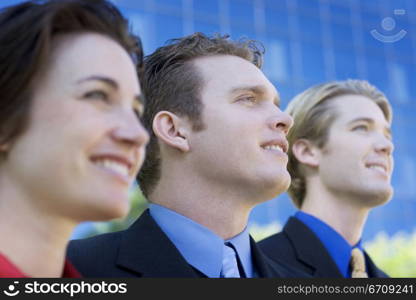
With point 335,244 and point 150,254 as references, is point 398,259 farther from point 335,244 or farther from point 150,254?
point 150,254

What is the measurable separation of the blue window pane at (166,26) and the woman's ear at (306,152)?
70.3 feet

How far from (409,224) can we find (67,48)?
29.5 metres

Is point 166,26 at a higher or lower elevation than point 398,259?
higher

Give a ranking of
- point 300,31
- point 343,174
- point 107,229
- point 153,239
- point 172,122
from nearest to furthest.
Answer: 1. point 153,239
2. point 172,122
3. point 343,174
4. point 107,229
5. point 300,31

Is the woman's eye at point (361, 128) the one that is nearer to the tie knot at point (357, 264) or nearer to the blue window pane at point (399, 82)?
the tie knot at point (357, 264)

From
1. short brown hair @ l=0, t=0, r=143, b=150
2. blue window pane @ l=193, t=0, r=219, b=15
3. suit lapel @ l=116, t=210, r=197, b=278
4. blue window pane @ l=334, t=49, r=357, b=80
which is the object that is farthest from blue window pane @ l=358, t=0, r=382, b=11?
short brown hair @ l=0, t=0, r=143, b=150

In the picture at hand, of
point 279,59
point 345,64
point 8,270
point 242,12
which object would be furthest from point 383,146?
point 345,64

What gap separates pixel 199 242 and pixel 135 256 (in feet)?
1.37

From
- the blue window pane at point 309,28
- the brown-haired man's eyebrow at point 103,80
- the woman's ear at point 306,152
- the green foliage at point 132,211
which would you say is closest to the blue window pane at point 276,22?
the blue window pane at point 309,28

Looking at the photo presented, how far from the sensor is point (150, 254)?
392cm

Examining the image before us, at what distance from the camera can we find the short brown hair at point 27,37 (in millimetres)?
2748

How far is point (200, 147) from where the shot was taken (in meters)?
4.27

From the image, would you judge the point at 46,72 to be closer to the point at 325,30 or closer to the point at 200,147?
the point at 200,147

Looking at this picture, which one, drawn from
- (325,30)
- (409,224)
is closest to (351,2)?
(325,30)
